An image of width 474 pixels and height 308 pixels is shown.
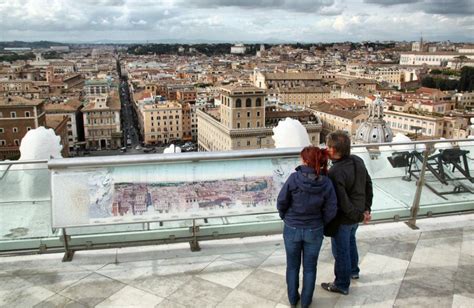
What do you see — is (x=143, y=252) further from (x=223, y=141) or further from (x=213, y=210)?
(x=223, y=141)

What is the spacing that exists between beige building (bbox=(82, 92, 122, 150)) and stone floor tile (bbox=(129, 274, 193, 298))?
178 feet

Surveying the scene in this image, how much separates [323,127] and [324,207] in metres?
51.3

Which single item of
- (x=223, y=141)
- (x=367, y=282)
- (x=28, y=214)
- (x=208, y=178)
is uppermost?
(x=208, y=178)

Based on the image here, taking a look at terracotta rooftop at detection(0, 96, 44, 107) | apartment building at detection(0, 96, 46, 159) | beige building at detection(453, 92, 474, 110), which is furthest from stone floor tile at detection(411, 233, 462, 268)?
beige building at detection(453, 92, 474, 110)

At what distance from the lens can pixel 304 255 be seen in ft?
8.46

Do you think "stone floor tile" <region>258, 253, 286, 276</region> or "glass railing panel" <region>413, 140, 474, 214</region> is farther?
"glass railing panel" <region>413, 140, 474, 214</region>

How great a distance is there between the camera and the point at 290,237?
2551 mm

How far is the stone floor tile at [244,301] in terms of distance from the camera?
2682 millimetres

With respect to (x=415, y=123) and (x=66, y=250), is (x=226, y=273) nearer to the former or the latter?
(x=66, y=250)

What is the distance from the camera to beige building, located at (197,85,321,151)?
4516 centimetres

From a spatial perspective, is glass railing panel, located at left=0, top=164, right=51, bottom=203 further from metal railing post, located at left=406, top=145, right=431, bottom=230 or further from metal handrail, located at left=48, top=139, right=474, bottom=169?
metal railing post, located at left=406, top=145, right=431, bottom=230

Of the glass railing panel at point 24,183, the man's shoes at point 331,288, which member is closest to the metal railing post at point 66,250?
the glass railing panel at point 24,183

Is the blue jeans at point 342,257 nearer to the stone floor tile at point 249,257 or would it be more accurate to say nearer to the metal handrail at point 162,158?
the stone floor tile at point 249,257

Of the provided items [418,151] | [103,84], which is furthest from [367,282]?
[103,84]
